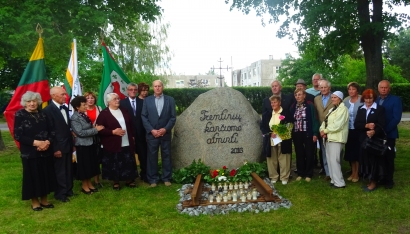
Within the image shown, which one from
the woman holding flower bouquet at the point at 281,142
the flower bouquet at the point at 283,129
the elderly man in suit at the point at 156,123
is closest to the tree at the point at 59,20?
the elderly man in suit at the point at 156,123

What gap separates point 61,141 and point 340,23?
765 cm

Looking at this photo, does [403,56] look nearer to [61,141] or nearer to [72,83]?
[72,83]

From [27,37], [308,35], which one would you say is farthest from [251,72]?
[27,37]

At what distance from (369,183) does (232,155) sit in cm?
256

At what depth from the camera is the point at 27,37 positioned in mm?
9508

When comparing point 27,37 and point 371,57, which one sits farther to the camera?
point 371,57

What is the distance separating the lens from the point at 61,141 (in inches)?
239

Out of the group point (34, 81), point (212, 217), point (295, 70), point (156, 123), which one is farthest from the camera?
point (295, 70)

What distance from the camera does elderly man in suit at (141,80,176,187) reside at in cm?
692

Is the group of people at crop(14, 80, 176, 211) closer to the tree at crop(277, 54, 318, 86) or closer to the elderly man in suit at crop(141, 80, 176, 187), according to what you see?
the elderly man in suit at crop(141, 80, 176, 187)

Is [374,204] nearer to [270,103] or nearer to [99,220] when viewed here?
[270,103]

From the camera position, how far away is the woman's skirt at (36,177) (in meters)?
5.58

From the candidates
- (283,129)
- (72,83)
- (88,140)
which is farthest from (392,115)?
(72,83)

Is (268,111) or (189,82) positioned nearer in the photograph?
(268,111)
